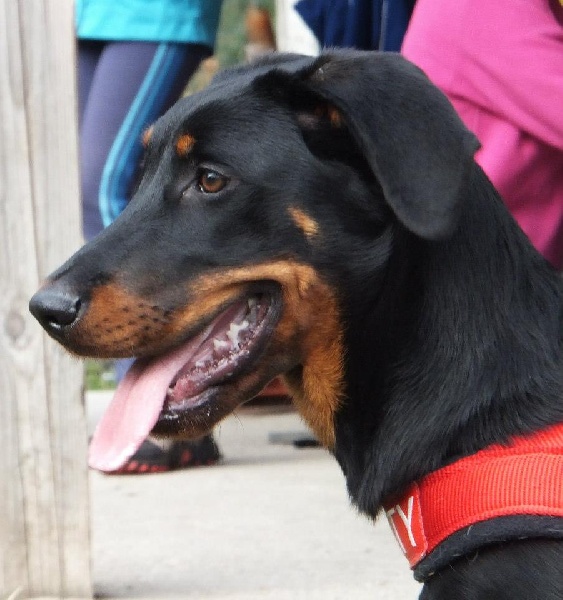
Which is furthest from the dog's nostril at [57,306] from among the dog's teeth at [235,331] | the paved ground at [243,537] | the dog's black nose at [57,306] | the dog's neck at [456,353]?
the paved ground at [243,537]

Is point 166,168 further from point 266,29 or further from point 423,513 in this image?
point 266,29

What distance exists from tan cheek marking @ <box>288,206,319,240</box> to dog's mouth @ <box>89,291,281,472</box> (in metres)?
0.15

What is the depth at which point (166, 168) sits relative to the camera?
2363 mm

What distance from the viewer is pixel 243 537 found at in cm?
358

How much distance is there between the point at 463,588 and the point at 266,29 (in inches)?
274

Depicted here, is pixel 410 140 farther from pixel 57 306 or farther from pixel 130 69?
pixel 130 69

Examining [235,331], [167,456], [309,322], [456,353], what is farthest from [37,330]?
[167,456]

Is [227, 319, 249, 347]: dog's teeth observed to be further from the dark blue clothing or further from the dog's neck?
the dark blue clothing

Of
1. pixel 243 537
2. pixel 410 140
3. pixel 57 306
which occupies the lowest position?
pixel 243 537

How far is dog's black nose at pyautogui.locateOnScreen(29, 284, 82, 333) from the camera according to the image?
213cm

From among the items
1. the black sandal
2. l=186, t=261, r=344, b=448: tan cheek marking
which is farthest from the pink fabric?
the black sandal

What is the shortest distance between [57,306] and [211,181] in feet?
1.44

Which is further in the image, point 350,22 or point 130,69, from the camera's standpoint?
point 130,69

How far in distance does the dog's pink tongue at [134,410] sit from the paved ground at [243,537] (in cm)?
95
